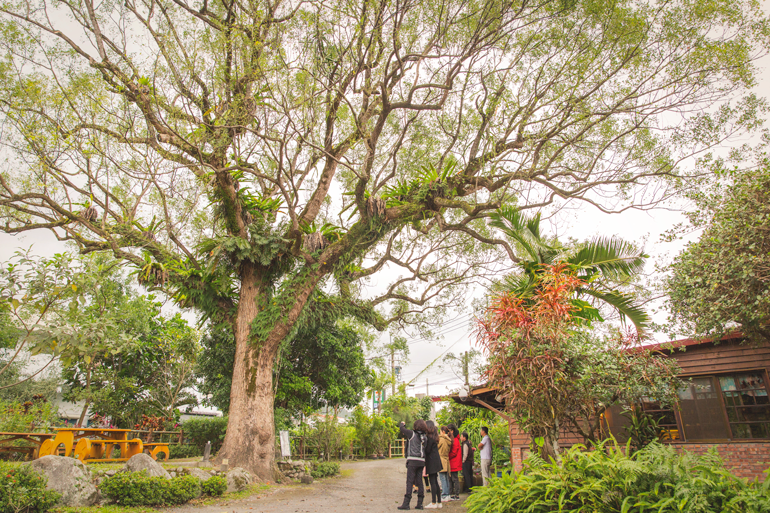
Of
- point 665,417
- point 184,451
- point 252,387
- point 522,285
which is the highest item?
point 522,285

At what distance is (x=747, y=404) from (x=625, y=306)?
350 centimetres

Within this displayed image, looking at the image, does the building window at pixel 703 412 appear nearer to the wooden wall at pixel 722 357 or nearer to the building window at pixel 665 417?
the building window at pixel 665 417

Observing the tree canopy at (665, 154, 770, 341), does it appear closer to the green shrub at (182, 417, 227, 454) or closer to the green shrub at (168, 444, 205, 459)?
the green shrub at (182, 417, 227, 454)

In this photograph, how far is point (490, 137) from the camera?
890 centimetres

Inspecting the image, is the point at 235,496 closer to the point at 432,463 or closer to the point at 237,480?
the point at 237,480

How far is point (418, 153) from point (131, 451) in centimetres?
987

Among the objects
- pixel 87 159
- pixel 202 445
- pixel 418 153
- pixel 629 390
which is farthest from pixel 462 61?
pixel 202 445

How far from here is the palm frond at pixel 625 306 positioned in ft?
24.0

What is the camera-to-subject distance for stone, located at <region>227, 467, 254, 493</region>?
7.33m

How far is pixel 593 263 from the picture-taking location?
25.9ft

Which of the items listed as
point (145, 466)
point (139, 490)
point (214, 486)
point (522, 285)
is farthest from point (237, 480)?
point (522, 285)

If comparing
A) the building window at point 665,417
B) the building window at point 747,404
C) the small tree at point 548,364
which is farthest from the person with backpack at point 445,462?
the building window at point 747,404

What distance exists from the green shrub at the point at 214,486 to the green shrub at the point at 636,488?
15.0ft

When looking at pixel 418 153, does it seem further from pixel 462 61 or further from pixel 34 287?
pixel 34 287
